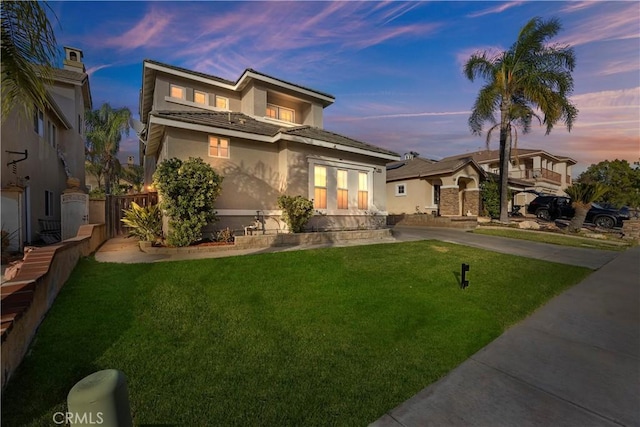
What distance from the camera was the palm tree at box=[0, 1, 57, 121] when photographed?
12.5 feet

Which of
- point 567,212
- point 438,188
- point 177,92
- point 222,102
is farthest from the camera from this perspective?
point 438,188

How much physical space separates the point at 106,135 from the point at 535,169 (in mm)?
44495

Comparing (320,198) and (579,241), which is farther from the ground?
(320,198)

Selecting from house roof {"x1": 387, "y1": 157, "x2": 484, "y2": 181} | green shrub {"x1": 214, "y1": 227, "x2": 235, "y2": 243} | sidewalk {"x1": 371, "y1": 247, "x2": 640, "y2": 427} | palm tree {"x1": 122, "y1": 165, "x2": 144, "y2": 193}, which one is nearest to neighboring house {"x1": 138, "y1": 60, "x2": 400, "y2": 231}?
green shrub {"x1": 214, "y1": 227, "x2": 235, "y2": 243}

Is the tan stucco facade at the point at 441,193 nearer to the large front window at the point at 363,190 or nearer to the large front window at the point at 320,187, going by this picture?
the large front window at the point at 363,190

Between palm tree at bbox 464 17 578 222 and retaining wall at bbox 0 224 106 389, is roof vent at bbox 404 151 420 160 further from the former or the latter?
retaining wall at bbox 0 224 106 389

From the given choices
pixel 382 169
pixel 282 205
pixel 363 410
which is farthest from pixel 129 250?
pixel 382 169

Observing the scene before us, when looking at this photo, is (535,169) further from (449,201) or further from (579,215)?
(579,215)

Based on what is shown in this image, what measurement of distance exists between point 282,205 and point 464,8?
1003 centimetres

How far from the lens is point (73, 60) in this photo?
56.1 ft

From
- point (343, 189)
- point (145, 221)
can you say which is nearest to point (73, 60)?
point (145, 221)

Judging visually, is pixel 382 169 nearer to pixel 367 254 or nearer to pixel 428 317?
pixel 367 254

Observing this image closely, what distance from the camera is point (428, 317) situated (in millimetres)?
4770

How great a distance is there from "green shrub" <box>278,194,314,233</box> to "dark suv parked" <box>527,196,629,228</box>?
19.3 m
